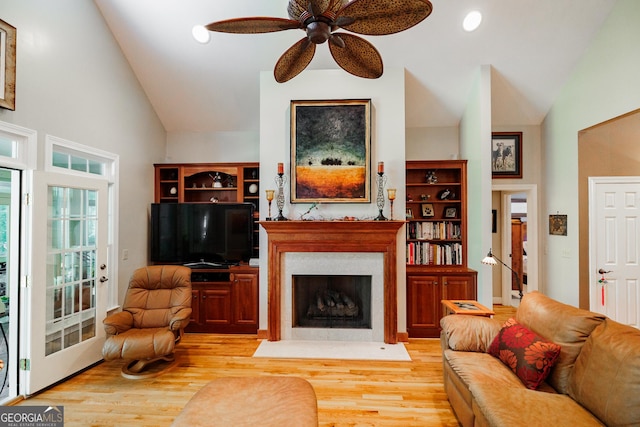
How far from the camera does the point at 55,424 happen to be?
223cm

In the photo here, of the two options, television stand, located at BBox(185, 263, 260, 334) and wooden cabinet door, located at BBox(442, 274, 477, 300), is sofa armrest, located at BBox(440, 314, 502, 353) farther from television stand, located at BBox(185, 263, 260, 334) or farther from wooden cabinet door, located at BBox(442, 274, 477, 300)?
television stand, located at BBox(185, 263, 260, 334)

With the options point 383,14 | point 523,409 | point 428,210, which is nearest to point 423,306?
point 428,210

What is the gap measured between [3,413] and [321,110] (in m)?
3.95

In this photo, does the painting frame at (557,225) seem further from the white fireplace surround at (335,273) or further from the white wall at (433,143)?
the white fireplace surround at (335,273)

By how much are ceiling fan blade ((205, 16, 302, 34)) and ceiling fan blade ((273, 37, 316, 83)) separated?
0.15 m

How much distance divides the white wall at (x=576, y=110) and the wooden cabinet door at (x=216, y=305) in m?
4.34

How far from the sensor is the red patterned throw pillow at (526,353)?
1.84 m

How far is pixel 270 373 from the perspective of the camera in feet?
9.50

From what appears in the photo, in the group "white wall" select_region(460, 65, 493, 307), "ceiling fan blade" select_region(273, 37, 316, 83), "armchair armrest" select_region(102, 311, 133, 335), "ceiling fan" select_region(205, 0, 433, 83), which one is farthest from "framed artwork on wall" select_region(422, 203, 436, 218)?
"armchair armrest" select_region(102, 311, 133, 335)

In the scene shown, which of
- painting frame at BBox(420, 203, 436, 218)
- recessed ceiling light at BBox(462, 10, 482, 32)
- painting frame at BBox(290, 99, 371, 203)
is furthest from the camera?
painting frame at BBox(420, 203, 436, 218)

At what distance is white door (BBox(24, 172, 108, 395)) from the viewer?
2557 mm

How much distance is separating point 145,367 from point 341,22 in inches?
135

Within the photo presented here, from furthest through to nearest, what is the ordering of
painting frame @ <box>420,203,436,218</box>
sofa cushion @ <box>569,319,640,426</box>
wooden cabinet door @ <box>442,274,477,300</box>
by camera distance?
painting frame @ <box>420,203,436,218</box>
wooden cabinet door @ <box>442,274,477,300</box>
sofa cushion @ <box>569,319,640,426</box>

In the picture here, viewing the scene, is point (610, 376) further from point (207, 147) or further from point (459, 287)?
Result: point (207, 147)
